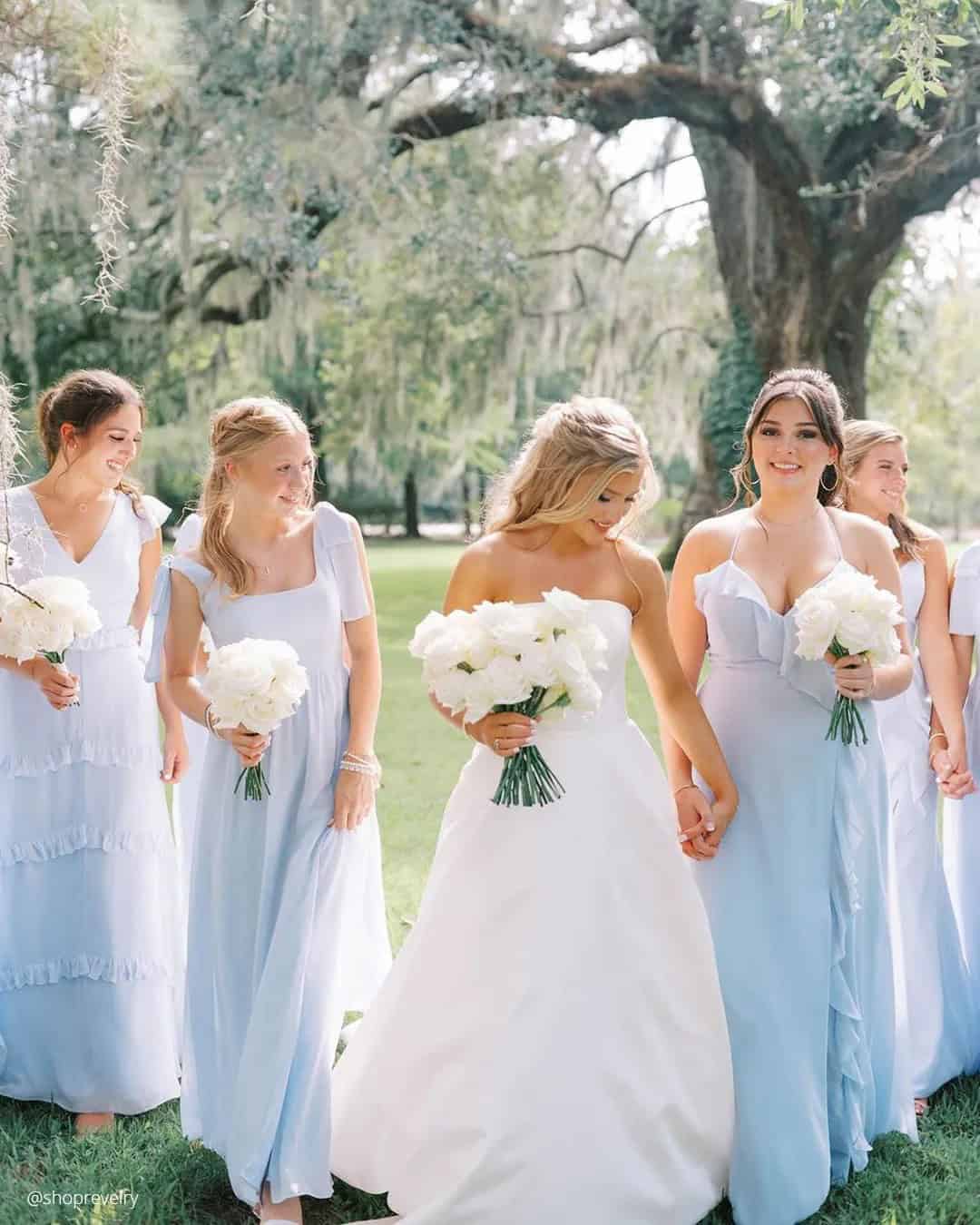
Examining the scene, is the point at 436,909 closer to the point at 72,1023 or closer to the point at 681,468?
the point at 72,1023

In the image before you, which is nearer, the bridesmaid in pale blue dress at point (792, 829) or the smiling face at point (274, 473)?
the bridesmaid in pale blue dress at point (792, 829)

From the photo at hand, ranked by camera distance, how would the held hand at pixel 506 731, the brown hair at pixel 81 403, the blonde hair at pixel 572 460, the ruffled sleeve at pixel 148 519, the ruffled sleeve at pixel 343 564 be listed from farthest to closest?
1. the ruffled sleeve at pixel 148 519
2. the brown hair at pixel 81 403
3. the ruffled sleeve at pixel 343 564
4. the blonde hair at pixel 572 460
5. the held hand at pixel 506 731

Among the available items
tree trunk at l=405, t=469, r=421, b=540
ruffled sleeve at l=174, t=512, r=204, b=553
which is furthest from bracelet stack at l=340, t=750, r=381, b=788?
tree trunk at l=405, t=469, r=421, b=540

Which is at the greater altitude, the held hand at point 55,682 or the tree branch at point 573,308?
the tree branch at point 573,308

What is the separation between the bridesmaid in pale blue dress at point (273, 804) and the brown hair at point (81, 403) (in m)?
0.68

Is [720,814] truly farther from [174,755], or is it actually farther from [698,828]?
[174,755]

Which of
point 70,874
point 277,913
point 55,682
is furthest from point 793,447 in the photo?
point 70,874

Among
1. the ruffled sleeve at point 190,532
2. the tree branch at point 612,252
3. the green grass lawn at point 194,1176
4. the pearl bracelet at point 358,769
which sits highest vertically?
the tree branch at point 612,252

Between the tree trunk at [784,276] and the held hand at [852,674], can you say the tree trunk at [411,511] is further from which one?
the held hand at [852,674]

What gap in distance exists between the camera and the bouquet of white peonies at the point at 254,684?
3.40 meters

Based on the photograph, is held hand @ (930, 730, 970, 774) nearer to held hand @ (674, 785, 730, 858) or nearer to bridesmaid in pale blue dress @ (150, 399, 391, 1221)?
held hand @ (674, 785, 730, 858)

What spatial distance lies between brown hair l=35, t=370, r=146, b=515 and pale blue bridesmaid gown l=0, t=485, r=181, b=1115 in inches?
9.3

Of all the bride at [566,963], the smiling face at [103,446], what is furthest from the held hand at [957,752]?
the smiling face at [103,446]

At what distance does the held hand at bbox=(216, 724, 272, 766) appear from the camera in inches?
138
